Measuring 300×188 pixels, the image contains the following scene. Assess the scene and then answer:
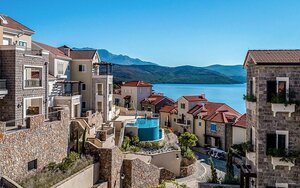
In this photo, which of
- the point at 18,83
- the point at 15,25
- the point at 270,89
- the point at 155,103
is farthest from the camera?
the point at 155,103

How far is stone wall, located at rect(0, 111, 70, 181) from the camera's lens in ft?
54.5

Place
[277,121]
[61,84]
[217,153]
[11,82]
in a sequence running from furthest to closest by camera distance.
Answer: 1. [217,153]
2. [61,84]
3. [11,82]
4. [277,121]

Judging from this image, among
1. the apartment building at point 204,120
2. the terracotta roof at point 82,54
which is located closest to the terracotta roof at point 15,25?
the terracotta roof at point 82,54

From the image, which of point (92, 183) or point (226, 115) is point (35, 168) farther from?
point (226, 115)

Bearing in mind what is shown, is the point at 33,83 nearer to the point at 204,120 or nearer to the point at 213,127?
the point at 213,127

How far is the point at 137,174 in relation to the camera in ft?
87.4

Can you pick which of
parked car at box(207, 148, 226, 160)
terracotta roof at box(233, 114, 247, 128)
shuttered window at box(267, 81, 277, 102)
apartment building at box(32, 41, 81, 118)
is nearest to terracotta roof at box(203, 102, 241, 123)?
terracotta roof at box(233, 114, 247, 128)

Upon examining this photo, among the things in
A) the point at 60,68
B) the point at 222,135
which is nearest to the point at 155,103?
the point at 222,135

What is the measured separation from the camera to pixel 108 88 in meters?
37.8

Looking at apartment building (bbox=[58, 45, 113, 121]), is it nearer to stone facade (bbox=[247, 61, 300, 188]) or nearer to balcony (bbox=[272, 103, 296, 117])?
stone facade (bbox=[247, 61, 300, 188])

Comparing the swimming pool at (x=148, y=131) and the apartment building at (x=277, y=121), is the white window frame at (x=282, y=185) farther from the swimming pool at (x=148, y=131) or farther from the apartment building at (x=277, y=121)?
the swimming pool at (x=148, y=131)

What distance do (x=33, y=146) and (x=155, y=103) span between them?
43.8 meters

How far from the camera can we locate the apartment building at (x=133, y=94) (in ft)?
212

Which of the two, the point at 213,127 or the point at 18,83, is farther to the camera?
the point at 213,127
